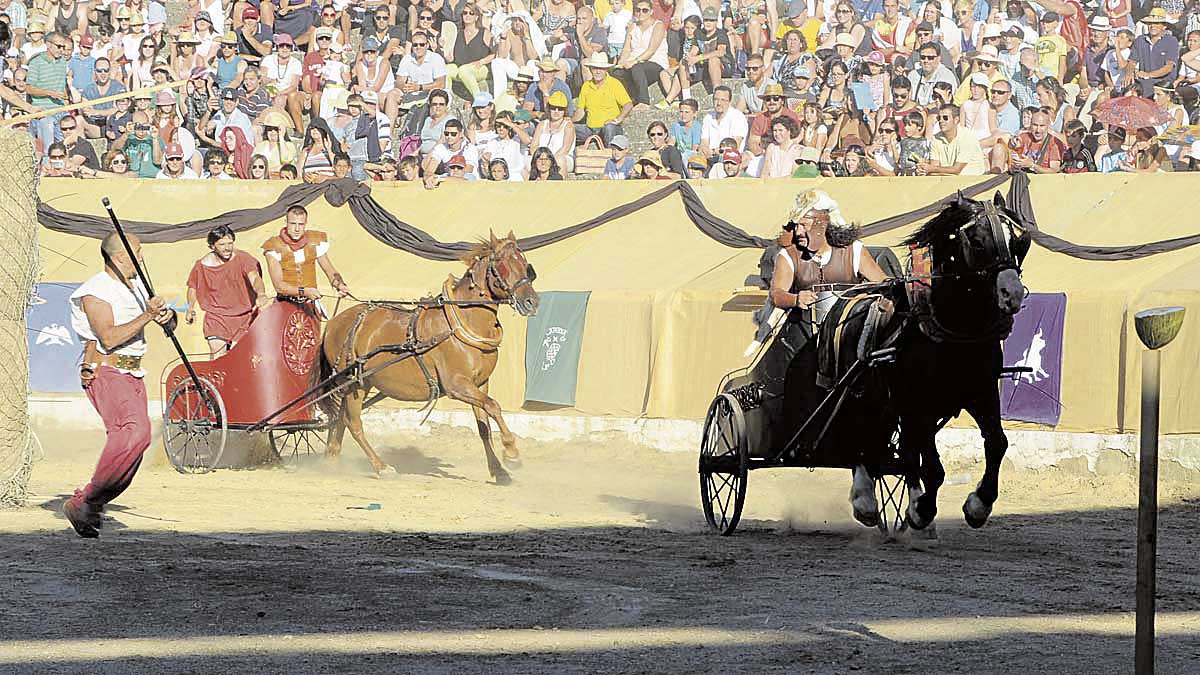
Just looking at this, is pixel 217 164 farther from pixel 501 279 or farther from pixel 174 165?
pixel 501 279

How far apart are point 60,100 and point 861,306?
16.0 meters

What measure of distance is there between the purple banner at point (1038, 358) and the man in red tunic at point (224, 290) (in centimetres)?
703

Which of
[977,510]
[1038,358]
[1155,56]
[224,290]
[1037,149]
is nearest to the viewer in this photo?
[977,510]

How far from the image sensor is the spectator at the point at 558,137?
20.6 m

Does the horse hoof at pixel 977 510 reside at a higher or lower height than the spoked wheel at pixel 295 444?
higher

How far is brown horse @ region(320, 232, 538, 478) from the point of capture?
1488 centimetres

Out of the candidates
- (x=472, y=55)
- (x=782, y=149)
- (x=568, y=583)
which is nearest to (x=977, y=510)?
(x=568, y=583)

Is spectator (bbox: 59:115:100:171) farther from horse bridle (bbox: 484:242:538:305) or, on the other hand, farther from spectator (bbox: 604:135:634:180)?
horse bridle (bbox: 484:242:538:305)

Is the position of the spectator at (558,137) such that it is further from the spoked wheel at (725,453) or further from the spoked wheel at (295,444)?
the spoked wheel at (725,453)

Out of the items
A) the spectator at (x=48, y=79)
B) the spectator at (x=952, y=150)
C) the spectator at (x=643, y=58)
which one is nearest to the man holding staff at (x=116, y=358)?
the spectator at (x=952, y=150)

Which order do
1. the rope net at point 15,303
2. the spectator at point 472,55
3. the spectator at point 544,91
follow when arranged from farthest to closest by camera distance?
the spectator at point 472,55
the spectator at point 544,91
the rope net at point 15,303

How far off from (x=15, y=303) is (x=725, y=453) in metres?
5.51

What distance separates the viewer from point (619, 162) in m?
20.5

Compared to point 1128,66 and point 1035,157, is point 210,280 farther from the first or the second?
point 1128,66
